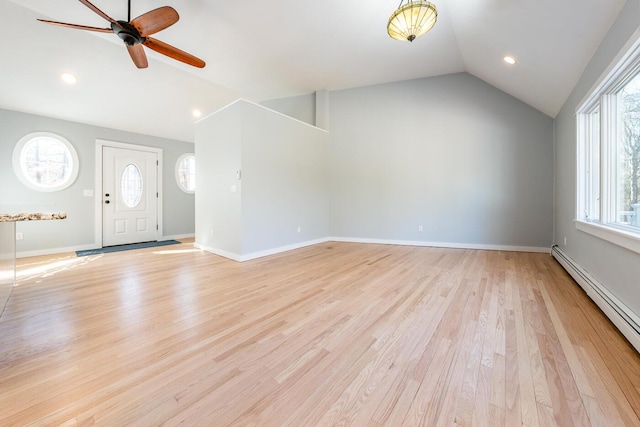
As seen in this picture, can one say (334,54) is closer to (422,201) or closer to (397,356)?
(422,201)

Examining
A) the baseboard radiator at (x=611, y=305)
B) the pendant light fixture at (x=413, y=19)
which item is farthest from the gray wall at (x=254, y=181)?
the baseboard radiator at (x=611, y=305)

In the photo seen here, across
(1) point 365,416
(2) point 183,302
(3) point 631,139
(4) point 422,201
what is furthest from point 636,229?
(2) point 183,302

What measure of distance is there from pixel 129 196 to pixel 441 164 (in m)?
6.79

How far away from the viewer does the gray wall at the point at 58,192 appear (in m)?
4.16

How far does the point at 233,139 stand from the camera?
3982 millimetres

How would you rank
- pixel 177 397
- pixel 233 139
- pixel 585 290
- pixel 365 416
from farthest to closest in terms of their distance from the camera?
pixel 233 139 < pixel 585 290 < pixel 177 397 < pixel 365 416

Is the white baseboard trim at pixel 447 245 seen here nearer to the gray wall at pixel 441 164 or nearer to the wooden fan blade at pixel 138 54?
the gray wall at pixel 441 164

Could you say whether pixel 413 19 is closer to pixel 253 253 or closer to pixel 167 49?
pixel 167 49

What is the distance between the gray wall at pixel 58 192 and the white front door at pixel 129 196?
22 centimetres

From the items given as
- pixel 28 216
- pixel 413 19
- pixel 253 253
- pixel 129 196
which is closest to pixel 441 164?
pixel 413 19

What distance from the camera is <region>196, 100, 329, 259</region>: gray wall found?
3.94 metres

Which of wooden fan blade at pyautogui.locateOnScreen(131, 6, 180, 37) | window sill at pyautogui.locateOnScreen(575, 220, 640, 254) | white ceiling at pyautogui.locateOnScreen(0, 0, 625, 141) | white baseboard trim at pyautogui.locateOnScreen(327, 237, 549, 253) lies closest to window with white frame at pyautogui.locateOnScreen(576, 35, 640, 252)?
window sill at pyautogui.locateOnScreen(575, 220, 640, 254)

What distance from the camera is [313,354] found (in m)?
1.52

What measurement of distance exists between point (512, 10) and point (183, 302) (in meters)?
4.41
